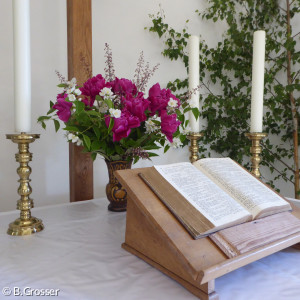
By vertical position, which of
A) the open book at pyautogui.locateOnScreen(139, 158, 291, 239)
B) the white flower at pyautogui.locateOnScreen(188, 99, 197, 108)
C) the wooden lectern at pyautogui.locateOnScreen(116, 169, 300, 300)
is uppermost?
the white flower at pyautogui.locateOnScreen(188, 99, 197, 108)

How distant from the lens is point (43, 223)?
829 mm

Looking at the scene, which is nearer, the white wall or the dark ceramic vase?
the dark ceramic vase

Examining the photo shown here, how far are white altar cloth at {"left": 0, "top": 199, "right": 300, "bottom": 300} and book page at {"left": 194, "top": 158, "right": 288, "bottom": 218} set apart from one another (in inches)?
4.6

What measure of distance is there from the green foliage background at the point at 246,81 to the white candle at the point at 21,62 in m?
1.14

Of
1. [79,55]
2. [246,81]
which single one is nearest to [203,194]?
[79,55]

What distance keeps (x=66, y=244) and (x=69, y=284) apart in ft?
0.62

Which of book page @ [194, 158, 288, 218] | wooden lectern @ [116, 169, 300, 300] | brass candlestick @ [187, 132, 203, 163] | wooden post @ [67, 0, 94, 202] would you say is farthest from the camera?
wooden post @ [67, 0, 94, 202]

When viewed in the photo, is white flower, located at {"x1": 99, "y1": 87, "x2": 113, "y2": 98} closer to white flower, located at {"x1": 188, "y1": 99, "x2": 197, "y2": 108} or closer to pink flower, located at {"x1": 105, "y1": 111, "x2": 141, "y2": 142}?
pink flower, located at {"x1": 105, "y1": 111, "x2": 141, "y2": 142}

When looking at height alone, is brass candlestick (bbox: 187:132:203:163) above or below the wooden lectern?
above

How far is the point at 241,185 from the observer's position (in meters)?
0.66

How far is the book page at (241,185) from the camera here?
23.7 inches

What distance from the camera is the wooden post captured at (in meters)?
1.07

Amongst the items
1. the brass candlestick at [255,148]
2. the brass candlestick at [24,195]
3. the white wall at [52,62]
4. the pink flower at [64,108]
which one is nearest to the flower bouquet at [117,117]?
the pink flower at [64,108]

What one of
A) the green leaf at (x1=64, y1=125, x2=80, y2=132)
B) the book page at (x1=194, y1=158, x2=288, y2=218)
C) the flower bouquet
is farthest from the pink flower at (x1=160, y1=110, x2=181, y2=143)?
the green leaf at (x1=64, y1=125, x2=80, y2=132)
